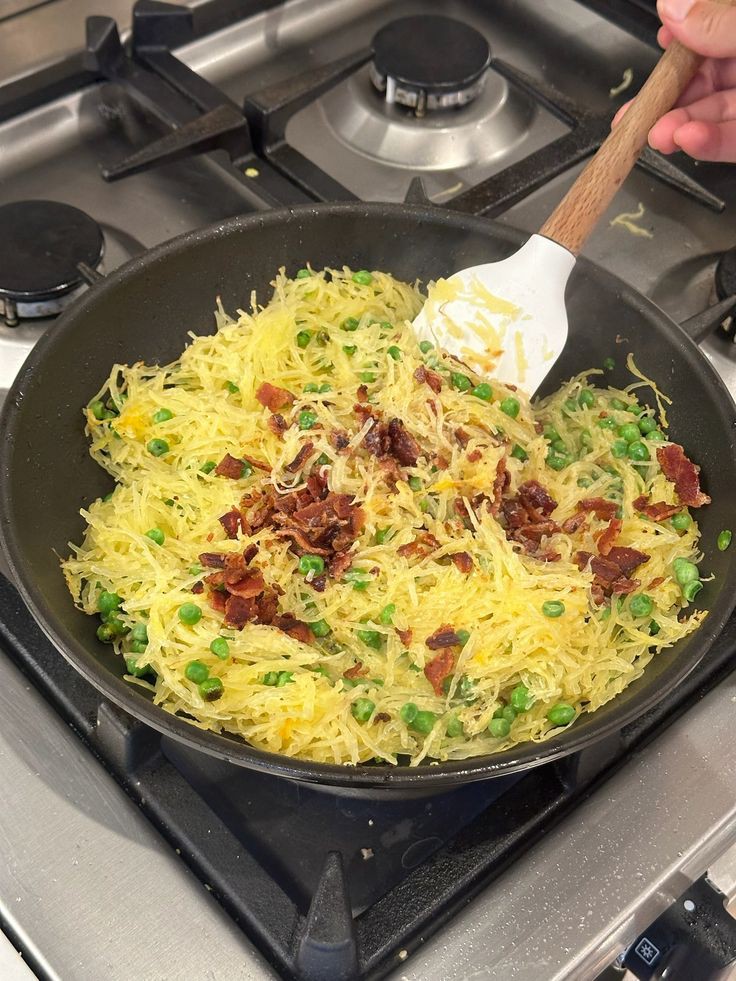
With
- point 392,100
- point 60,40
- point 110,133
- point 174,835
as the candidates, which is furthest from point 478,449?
point 60,40

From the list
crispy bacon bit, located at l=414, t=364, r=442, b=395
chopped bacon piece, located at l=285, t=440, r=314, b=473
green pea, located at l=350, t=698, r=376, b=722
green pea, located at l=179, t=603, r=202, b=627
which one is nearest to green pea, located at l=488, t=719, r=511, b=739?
green pea, located at l=350, t=698, r=376, b=722

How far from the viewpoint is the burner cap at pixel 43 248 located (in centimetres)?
244

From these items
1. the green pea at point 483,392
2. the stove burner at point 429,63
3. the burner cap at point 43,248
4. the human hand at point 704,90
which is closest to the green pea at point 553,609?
the green pea at point 483,392

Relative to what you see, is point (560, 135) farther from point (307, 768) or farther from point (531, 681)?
point (307, 768)

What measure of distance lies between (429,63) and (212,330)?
102cm

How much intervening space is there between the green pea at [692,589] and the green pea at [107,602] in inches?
43.3

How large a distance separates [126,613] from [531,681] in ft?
2.57

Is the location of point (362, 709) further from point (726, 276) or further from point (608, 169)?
point (726, 276)

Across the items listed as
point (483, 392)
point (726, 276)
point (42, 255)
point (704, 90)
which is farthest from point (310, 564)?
point (704, 90)

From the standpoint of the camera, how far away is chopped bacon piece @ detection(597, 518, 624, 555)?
2.20 meters

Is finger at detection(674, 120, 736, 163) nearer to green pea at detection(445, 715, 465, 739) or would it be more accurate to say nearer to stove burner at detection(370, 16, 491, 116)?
stove burner at detection(370, 16, 491, 116)

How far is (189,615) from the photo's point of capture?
1.99 meters

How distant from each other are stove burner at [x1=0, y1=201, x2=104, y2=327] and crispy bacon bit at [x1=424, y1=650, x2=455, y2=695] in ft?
3.96

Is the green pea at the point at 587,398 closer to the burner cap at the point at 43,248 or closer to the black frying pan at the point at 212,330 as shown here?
the black frying pan at the point at 212,330
